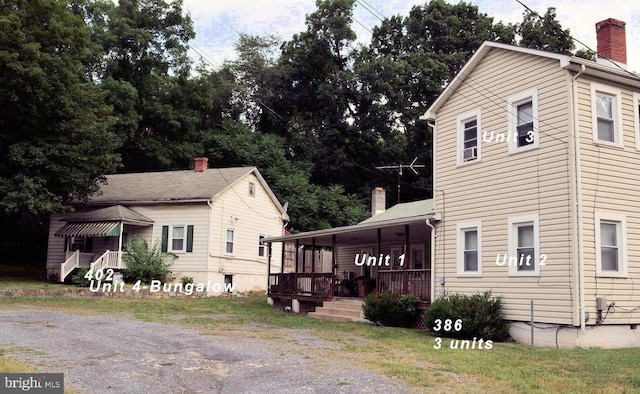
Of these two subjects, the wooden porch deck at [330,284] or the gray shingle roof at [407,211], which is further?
the gray shingle roof at [407,211]

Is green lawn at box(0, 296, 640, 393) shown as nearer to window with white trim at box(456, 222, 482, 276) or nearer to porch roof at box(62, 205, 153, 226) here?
window with white trim at box(456, 222, 482, 276)

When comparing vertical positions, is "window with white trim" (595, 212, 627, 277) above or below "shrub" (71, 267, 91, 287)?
above

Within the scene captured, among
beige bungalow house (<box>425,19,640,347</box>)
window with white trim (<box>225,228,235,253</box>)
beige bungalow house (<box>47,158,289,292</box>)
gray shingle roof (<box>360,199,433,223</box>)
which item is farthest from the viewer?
window with white trim (<box>225,228,235,253</box>)

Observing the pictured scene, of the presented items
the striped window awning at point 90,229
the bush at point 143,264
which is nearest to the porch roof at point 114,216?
the striped window awning at point 90,229

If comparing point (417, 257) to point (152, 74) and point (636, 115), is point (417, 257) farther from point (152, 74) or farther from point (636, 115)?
point (152, 74)

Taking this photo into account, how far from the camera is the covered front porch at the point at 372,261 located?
16891 mm

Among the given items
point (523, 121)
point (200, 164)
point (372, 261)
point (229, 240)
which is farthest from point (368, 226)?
point (200, 164)

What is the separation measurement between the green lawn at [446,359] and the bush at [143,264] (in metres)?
6.52

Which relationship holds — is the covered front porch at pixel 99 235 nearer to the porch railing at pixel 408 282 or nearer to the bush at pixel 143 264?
the bush at pixel 143 264

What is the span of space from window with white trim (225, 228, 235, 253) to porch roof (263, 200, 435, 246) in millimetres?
4866

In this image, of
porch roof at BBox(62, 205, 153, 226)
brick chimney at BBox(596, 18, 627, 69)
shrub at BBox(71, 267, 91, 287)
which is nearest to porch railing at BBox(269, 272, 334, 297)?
porch roof at BBox(62, 205, 153, 226)

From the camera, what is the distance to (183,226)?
27.2m

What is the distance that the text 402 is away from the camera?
13586 millimetres

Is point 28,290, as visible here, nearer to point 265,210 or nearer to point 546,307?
point 265,210
